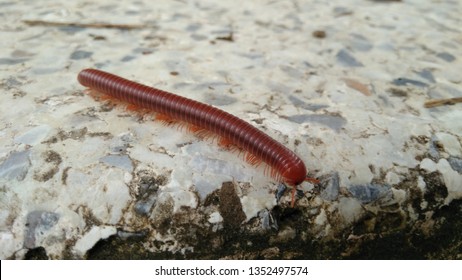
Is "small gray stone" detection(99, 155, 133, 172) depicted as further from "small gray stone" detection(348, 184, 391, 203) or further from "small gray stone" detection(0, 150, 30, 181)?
"small gray stone" detection(348, 184, 391, 203)

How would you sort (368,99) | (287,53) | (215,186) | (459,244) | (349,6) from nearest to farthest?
(215,186) < (459,244) < (368,99) < (287,53) < (349,6)

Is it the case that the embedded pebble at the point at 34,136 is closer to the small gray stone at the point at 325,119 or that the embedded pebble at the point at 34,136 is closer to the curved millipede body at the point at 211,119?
the curved millipede body at the point at 211,119

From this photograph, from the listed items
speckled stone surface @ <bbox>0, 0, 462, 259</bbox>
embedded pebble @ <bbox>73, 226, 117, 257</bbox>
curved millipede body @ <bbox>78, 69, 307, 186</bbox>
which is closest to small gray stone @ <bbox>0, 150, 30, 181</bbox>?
speckled stone surface @ <bbox>0, 0, 462, 259</bbox>

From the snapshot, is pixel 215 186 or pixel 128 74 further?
pixel 128 74

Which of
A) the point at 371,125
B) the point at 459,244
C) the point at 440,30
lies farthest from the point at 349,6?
the point at 459,244

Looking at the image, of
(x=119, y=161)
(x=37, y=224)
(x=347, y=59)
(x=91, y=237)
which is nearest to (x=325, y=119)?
(x=347, y=59)

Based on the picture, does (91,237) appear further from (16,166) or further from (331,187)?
(331,187)

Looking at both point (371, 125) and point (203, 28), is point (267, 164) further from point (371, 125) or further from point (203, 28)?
point (203, 28)
